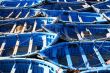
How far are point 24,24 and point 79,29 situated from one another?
9.07 ft

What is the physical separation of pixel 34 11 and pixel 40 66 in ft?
24.3

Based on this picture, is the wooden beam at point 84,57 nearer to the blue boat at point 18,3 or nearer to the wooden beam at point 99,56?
the wooden beam at point 99,56

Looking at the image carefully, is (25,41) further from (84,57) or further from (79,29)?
(79,29)

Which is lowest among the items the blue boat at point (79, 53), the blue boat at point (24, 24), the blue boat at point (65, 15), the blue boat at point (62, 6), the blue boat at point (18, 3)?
the blue boat at point (18, 3)

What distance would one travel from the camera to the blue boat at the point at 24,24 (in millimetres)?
13308

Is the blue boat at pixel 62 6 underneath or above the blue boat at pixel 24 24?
underneath

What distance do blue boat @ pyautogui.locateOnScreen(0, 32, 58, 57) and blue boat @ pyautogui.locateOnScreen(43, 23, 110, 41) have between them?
0.80 metres

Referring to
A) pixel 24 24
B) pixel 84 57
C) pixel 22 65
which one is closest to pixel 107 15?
pixel 24 24

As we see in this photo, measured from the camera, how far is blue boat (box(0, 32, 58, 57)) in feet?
36.6

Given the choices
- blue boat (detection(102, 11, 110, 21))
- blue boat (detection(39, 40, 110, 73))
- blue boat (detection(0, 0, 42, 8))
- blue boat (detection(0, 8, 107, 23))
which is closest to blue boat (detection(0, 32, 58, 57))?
blue boat (detection(39, 40, 110, 73))

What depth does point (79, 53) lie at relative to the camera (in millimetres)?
10914

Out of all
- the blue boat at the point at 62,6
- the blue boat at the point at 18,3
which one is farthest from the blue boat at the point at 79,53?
the blue boat at the point at 18,3

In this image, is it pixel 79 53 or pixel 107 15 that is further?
pixel 107 15

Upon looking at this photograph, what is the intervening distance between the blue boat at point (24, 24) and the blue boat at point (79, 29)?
0.82 metres
